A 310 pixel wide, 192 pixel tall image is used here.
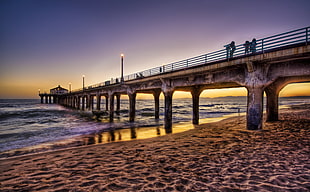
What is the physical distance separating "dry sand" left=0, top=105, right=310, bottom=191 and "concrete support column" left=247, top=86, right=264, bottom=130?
1.76 metres

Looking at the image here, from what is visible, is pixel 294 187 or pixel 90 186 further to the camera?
pixel 90 186

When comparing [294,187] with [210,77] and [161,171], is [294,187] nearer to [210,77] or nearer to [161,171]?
[161,171]

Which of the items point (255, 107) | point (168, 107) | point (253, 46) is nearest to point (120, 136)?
point (168, 107)

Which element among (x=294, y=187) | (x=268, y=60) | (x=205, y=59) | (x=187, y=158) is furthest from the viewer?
(x=205, y=59)

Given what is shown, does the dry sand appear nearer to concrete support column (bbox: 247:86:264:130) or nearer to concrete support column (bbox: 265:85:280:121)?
concrete support column (bbox: 247:86:264:130)

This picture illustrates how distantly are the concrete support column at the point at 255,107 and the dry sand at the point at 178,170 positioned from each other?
1760 millimetres

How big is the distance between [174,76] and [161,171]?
1094 centimetres

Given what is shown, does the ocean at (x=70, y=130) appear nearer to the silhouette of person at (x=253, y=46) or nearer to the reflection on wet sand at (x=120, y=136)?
the reflection on wet sand at (x=120, y=136)

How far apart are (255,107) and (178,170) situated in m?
7.05

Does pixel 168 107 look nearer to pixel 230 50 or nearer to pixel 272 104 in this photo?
pixel 230 50

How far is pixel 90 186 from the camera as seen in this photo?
4.30m

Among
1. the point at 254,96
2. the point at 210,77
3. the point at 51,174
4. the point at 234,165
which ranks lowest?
the point at 51,174

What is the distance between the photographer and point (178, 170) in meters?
5.12

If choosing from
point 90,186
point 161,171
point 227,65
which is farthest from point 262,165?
point 227,65
